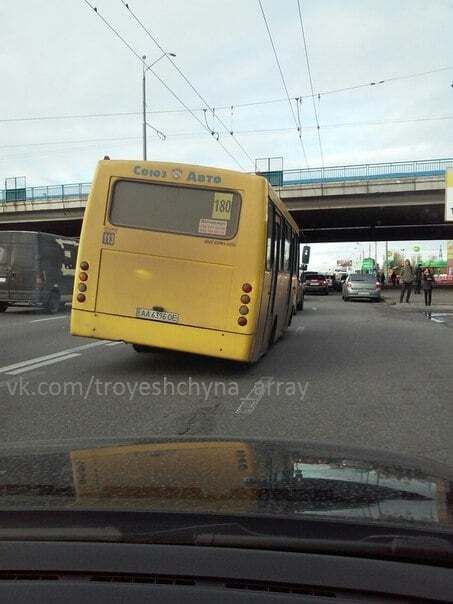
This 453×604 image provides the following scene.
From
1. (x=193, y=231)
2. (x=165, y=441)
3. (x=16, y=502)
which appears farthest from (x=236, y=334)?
(x=16, y=502)

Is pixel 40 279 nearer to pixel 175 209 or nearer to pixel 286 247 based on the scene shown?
pixel 286 247

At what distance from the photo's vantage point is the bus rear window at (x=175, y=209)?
8609mm

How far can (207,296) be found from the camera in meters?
8.58

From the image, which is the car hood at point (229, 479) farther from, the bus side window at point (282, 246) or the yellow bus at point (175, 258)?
the bus side window at point (282, 246)

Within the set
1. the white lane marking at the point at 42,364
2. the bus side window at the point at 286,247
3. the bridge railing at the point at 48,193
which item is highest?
the bridge railing at the point at 48,193

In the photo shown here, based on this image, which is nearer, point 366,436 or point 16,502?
point 16,502

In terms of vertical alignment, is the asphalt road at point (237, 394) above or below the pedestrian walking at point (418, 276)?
below

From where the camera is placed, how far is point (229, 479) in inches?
104

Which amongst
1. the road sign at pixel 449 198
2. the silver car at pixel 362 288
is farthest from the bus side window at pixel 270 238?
the silver car at pixel 362 288

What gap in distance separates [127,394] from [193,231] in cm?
240

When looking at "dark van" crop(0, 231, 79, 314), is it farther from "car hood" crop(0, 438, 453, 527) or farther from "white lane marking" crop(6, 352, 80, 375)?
"car hood" crop(0, 438, 453, 527)

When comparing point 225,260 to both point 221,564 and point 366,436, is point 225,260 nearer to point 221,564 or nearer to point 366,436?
point 366,436

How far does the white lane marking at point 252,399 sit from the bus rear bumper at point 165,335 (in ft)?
1.26

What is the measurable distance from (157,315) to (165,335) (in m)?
0.30
